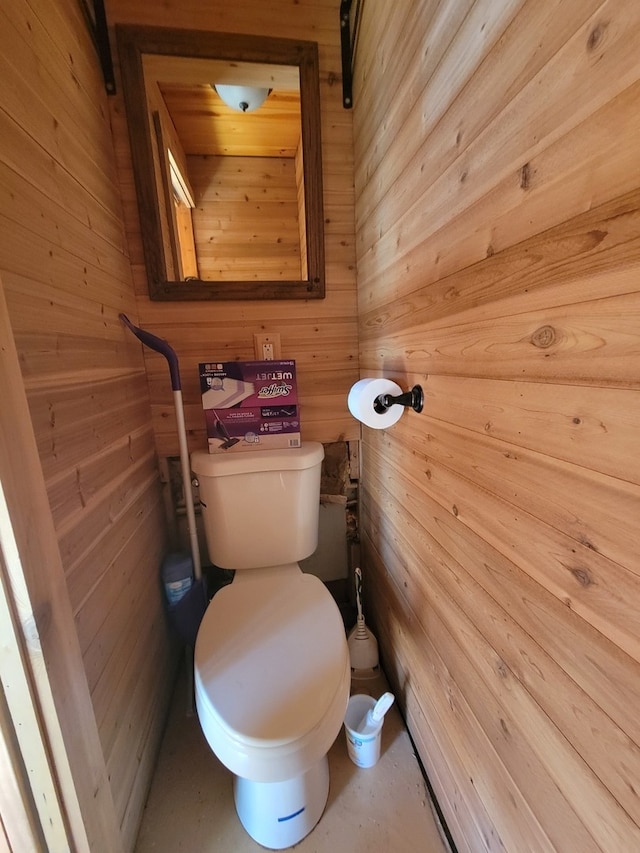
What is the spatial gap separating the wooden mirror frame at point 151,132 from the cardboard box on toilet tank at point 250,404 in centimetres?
28

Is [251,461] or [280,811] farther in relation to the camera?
[251,461]

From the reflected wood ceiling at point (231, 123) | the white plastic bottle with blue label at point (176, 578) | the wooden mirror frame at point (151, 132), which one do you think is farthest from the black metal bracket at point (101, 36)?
the white plastic bottle with blue label at point (176, 578)

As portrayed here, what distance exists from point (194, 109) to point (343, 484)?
147cm

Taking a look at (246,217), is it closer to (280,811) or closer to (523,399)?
(523,399)

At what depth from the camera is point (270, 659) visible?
880 mm

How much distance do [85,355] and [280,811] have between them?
1.19 metres

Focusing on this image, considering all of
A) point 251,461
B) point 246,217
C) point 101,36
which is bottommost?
point 251,461

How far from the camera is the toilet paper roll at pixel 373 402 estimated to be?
3.23ft

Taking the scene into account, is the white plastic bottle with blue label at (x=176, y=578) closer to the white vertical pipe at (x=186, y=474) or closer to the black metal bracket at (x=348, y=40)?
the white vertical pipe at (x=186, y=474)

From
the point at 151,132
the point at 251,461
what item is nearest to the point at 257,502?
the point at 251,461

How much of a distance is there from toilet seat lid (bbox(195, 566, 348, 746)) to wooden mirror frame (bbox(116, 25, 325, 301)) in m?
1.00

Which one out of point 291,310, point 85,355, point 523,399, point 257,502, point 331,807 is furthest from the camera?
point 291,310

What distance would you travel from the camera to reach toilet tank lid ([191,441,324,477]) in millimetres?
1182

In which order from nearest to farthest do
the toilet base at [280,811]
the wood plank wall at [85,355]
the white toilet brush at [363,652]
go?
the wood plank wall at [85,355]
the toilet base at [280,811]
the white toilet brush at [363,652]
